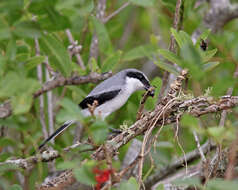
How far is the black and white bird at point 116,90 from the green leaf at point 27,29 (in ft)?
5.56

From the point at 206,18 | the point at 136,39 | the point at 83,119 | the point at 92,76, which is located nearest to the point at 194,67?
the point at 83,119

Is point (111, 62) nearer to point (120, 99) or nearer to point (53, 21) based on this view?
point (120, 99)

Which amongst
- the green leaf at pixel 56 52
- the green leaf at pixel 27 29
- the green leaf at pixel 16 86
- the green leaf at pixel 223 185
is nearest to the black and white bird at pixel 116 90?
the green leaf at pixel 56 52

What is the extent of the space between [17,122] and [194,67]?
130 cm

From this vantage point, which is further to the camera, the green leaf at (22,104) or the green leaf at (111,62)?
the green leaf at (111,62)

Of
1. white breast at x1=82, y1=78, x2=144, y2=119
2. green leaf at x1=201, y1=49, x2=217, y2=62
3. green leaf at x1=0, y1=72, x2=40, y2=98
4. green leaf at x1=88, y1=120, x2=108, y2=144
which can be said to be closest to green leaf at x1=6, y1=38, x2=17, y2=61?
green leaf at x1=0, y1=72, x2=40, y2=98

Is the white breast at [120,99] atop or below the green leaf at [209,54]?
below

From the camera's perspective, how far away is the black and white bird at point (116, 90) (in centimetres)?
376

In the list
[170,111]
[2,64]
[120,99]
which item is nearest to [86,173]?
[2,64]

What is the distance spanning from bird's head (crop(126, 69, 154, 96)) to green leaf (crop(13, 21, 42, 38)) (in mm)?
2073

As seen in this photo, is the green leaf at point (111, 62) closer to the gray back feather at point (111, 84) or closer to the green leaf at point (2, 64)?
the gray back feather at point (111, 84)

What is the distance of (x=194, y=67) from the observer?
1531 mm

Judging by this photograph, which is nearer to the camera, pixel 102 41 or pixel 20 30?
pixel 20 30

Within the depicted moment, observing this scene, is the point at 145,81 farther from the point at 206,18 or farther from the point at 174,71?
the point at 174,71
